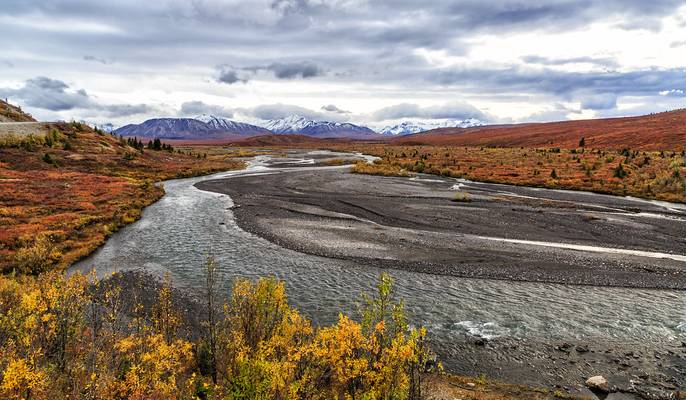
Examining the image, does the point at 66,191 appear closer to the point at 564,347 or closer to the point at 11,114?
the point at 564,347

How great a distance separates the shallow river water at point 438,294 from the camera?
1520cm

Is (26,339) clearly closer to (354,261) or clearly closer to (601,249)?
(354,261)

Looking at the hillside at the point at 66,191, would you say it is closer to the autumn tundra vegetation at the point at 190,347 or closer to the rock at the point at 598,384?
the autumn tundra vegetation at the point at 190,347

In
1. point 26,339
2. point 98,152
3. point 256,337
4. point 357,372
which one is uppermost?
point 98,152

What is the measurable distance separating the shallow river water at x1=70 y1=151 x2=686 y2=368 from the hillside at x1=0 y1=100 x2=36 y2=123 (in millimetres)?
89445

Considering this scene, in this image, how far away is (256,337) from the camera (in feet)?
35.1

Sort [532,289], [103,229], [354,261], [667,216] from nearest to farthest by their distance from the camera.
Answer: [532,289]
[354,261]
[103,229]
[667,216]

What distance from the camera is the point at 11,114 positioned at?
9400cm

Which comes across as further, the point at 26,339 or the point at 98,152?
the point at 98,152

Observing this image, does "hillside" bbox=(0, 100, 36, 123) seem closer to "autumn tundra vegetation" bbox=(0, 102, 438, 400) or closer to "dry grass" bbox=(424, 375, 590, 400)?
"autumn tundra vegetation" bbox=(0, 102, 438, 400)

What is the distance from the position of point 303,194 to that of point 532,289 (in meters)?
32.9

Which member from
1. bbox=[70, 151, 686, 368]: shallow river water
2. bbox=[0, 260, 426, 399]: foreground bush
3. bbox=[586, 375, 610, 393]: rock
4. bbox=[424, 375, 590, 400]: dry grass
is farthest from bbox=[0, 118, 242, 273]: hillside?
bbox=[586, 375, 610, 393]: rock

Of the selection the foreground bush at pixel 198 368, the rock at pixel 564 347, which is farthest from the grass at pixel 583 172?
the foreground bush at pixel 198 368

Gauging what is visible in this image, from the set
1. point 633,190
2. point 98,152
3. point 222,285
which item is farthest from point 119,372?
point 98,152
